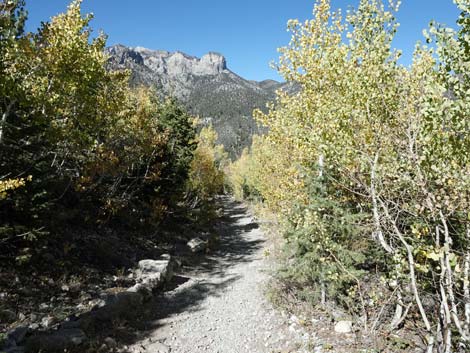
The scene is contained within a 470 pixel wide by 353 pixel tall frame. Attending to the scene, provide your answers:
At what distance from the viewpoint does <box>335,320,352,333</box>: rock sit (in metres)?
8.27

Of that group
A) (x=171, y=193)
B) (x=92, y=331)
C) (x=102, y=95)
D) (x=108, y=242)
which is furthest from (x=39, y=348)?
(x=171, y=193)

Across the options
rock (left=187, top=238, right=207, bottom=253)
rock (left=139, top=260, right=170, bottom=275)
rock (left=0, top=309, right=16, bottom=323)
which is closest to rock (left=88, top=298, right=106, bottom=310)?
rock (left=0, top=309, right=16, bottom=323)

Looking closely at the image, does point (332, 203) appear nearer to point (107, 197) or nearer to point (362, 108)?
point (362, 108)

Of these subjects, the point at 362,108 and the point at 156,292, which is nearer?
Answer: the point at 362,108

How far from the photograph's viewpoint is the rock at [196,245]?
19.0 m

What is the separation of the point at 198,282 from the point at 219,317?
3620 mm

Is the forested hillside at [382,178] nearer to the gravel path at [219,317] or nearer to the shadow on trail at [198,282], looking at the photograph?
the gravel path at [219,317]

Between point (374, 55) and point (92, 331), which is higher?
point (374, 55)

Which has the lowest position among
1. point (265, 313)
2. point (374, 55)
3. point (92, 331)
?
point (265, 313)

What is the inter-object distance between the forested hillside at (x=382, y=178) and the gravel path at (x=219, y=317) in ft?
4.89

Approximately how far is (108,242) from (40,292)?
17.0 feet

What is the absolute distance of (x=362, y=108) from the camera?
6004 millimetres

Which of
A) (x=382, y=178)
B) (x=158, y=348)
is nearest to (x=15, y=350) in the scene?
(x=158, y=348)

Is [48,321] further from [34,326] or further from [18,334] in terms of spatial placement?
[18,334]
